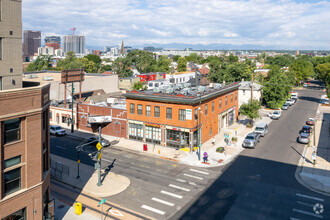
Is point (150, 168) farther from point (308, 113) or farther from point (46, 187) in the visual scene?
point (308, 113)

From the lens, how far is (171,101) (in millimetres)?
40781

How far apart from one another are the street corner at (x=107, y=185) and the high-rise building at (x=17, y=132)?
7.42 m

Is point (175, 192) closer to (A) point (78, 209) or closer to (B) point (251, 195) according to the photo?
(B) point (251, 195)

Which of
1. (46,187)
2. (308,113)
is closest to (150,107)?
(46,187)

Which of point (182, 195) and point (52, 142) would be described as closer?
point (182, 195)

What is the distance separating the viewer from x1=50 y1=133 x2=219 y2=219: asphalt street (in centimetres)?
2528

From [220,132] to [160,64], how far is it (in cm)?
10556

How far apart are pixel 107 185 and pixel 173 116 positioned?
51.2ft

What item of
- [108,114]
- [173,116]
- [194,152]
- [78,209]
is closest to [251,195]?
[194,152]

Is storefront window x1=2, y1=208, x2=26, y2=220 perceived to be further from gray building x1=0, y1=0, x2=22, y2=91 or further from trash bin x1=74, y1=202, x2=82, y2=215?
gray building x1=0, y1=0, x2=22, y2=91

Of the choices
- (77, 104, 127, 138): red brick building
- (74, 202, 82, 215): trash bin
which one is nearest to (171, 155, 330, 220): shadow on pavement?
(74, 202, 82, 215): trash bin

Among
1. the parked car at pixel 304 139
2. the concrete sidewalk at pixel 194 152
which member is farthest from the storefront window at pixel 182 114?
the parked car at pixel 304 139

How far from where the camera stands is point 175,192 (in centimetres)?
2766

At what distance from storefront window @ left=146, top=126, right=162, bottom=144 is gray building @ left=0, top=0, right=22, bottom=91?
25072 mm
